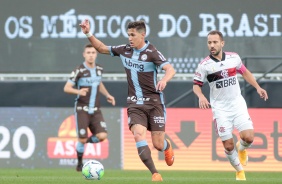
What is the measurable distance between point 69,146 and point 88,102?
6.12ft

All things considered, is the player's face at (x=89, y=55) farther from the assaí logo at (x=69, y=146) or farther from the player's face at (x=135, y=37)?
the player's face at (x=135, y=37)

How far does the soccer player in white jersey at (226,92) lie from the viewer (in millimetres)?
17141

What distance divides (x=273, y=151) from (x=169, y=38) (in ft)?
9.97

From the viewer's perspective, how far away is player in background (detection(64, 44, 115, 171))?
21.4 m

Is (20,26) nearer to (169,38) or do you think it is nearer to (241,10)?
(169,38)

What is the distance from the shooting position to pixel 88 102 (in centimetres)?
2155

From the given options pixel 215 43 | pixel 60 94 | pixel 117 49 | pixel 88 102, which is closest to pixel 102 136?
pixel 88 102

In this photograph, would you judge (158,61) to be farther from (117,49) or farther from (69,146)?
(69,146)

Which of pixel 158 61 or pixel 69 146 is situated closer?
pixel 158 61

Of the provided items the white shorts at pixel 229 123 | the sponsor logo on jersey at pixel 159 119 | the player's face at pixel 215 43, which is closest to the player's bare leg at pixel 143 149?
the sponsor logo on jersey at pixel 159 119

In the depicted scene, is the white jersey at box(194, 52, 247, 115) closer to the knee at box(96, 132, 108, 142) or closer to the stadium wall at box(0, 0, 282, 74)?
the knee at box(96, 132, 108, 142)

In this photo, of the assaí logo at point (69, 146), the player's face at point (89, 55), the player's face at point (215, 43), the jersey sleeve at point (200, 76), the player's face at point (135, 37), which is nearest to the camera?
the player's face at point (135, 37)

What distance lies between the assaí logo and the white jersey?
5.99 meters

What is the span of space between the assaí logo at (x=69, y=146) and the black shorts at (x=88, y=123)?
149cm
